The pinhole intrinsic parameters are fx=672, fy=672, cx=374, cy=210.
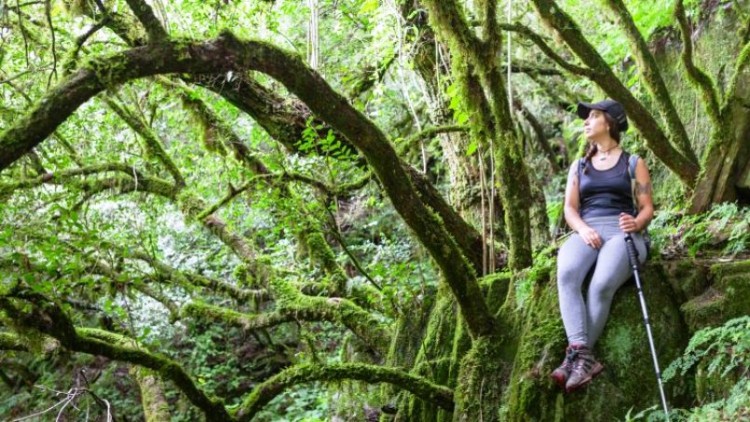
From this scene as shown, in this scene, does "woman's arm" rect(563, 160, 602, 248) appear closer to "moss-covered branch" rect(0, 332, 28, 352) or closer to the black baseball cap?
the black baseball cap

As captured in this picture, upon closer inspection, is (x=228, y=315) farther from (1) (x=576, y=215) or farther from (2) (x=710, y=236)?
(2) (x=710, y=236)

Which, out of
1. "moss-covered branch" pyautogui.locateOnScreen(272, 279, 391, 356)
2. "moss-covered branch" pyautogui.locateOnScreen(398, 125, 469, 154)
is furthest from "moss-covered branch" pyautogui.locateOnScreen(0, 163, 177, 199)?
"moss-covered branch" pyautogui.locateOnScreen(398, 125, 469, 154)

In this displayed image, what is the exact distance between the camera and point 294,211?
6809 mm

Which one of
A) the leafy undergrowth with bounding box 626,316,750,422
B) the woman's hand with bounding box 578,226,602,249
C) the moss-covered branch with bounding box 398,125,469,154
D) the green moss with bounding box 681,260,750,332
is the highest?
the moss-covered branch with bounding box 398,125,469,154

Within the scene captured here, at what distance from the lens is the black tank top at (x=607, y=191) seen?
15.7ft

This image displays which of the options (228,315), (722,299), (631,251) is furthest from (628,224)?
(228,315)

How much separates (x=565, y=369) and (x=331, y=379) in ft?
5.42

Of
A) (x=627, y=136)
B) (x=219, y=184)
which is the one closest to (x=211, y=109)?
(x=219, y=184)

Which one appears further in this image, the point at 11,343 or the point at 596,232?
the point at 596,232

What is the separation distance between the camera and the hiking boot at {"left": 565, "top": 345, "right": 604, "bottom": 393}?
425cm

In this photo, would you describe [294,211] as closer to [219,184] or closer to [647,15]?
[219,184]

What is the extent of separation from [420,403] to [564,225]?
314 cm

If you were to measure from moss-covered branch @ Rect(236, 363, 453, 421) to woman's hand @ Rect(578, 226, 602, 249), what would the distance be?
1546mm

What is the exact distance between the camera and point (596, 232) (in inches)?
186
